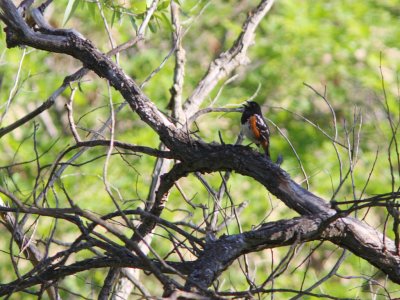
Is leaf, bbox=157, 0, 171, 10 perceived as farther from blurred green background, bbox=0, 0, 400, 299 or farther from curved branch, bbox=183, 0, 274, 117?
blurred green background, bbox=0, 0, 400, 299

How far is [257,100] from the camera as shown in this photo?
31.3ft

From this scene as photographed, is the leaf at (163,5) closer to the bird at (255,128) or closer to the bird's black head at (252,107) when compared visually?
the bird at (255,128)

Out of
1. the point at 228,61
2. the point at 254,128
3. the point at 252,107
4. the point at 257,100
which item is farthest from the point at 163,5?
the point at 257,100

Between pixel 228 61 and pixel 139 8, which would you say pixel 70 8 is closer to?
pixel 139 8

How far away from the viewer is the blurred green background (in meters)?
7.75

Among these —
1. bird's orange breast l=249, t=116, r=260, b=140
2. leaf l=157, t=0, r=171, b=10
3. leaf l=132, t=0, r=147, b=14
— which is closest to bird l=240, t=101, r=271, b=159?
bird's orange breast l=249, t=116, r=260, b=140

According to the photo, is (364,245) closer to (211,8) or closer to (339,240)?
(339,240)

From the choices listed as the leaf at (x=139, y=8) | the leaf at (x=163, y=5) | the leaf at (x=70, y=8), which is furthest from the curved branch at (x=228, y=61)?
the leaf at (x=70, y=8)

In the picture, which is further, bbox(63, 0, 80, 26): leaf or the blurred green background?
the blurred green background

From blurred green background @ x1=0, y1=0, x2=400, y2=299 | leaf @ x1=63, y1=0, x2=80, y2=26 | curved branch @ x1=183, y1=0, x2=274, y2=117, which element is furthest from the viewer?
blurred green background @ x1=0, y1=0, x2=400, y2=299

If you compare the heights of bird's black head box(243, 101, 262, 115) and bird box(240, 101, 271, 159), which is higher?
bird's black head box(243, 101, 262, 115)

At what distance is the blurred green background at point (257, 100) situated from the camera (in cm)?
775

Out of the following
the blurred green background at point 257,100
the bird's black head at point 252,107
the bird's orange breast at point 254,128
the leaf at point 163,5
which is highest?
the blurred green background at point 257,100

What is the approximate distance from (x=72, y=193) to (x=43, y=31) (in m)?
4.16
